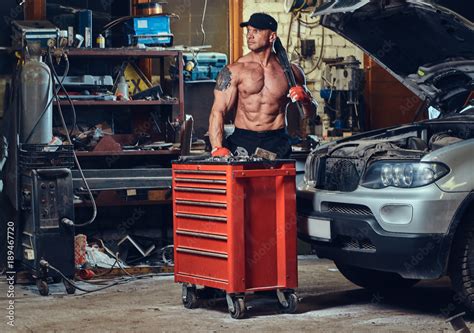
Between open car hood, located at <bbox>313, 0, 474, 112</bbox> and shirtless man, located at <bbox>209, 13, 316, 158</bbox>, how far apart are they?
50 cm

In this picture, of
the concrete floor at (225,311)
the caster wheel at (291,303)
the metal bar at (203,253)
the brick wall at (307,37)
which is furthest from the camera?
the brick wall at (307,37)

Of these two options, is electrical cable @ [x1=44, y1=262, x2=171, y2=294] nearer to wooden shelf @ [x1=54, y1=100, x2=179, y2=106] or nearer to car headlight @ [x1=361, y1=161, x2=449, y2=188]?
wooden shelf @ [x1=54, y1=100, x2=179, y2=106]

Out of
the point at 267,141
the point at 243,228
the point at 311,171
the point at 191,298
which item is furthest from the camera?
the point at 267,141

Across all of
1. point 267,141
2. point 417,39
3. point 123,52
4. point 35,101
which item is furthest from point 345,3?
point 123,52

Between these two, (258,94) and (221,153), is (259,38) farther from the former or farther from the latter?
(221,153)

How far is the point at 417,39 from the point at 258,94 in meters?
1.24

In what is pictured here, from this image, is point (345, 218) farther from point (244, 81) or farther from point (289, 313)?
point (244, 81)

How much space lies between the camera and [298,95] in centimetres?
709

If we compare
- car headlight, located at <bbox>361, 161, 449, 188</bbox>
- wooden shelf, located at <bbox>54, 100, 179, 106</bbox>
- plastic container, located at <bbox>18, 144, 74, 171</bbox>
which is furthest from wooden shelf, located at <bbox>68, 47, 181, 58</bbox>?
car headlight, located at <bbox>361, 161, 449, 188</bbox>

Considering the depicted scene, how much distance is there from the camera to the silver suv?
572cm

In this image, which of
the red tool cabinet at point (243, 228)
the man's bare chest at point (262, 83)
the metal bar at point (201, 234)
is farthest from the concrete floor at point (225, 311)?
the man's bare chest at point (262, 83)

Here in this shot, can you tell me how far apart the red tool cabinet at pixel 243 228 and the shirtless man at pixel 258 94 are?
3.55 ft

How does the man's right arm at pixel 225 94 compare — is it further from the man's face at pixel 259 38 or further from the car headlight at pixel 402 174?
the car headlight at pixel 402 174

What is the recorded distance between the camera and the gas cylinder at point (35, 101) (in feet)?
25.3
